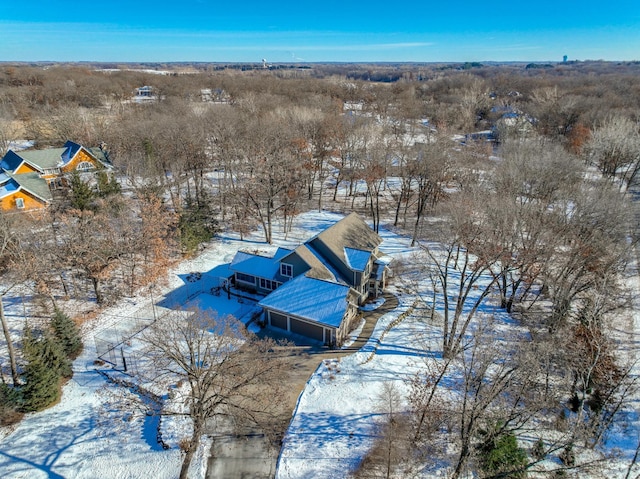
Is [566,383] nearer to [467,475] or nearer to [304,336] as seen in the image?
[467,475]

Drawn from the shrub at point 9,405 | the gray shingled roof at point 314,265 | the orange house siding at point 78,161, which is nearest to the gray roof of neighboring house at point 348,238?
the gray shingled roof at point 314,265

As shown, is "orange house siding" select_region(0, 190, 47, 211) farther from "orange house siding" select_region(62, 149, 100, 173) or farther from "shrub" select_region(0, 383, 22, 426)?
"shrub" select_region(0, 383, 22, 426)

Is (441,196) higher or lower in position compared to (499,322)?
higher

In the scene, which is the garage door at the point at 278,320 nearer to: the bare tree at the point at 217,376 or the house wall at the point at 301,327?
the house wall at the point at 301,327

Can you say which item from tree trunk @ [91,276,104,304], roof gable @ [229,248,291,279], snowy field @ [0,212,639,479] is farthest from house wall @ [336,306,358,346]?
tree trunk @ [91,276,104,304]

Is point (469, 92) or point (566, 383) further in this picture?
point (469, 92)

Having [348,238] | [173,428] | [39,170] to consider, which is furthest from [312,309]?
[39,170]

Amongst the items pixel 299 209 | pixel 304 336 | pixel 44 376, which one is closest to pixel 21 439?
pixel 44 376
